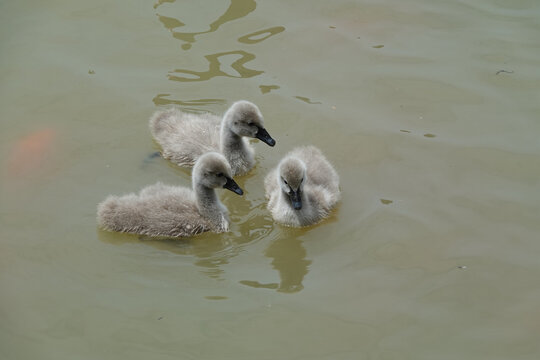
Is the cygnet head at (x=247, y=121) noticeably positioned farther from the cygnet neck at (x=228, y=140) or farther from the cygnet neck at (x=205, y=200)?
the cygnet neck at (x=205, y=200)

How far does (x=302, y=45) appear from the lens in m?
7.33

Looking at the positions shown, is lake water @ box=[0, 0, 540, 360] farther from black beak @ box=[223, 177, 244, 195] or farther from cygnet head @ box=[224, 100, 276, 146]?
cygnet head @ box=[224, 100, 276, 146]

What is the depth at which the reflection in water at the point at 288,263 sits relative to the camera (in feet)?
16.1

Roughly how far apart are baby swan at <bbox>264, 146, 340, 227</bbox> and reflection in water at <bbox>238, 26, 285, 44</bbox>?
1.79 metres

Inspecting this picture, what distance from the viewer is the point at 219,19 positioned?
24.9ft

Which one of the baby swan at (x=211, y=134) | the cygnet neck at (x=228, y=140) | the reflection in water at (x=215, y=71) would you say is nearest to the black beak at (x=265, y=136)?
the baby swan at (x=211, y=134)

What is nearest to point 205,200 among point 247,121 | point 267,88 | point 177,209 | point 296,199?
point 177,209

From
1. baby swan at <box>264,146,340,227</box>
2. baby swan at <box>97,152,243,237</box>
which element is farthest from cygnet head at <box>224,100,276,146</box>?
baby swan at <box>97,152,243,237</box>

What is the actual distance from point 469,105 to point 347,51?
4.29ft

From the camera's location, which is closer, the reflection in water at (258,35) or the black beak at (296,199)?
the black beak at (296,199)

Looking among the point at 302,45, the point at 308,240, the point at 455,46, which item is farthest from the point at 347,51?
the point at 308,240

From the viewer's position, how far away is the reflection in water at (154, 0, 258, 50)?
739 cm

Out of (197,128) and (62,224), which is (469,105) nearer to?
(197,128)

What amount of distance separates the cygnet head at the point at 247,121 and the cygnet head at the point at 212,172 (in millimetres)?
535
